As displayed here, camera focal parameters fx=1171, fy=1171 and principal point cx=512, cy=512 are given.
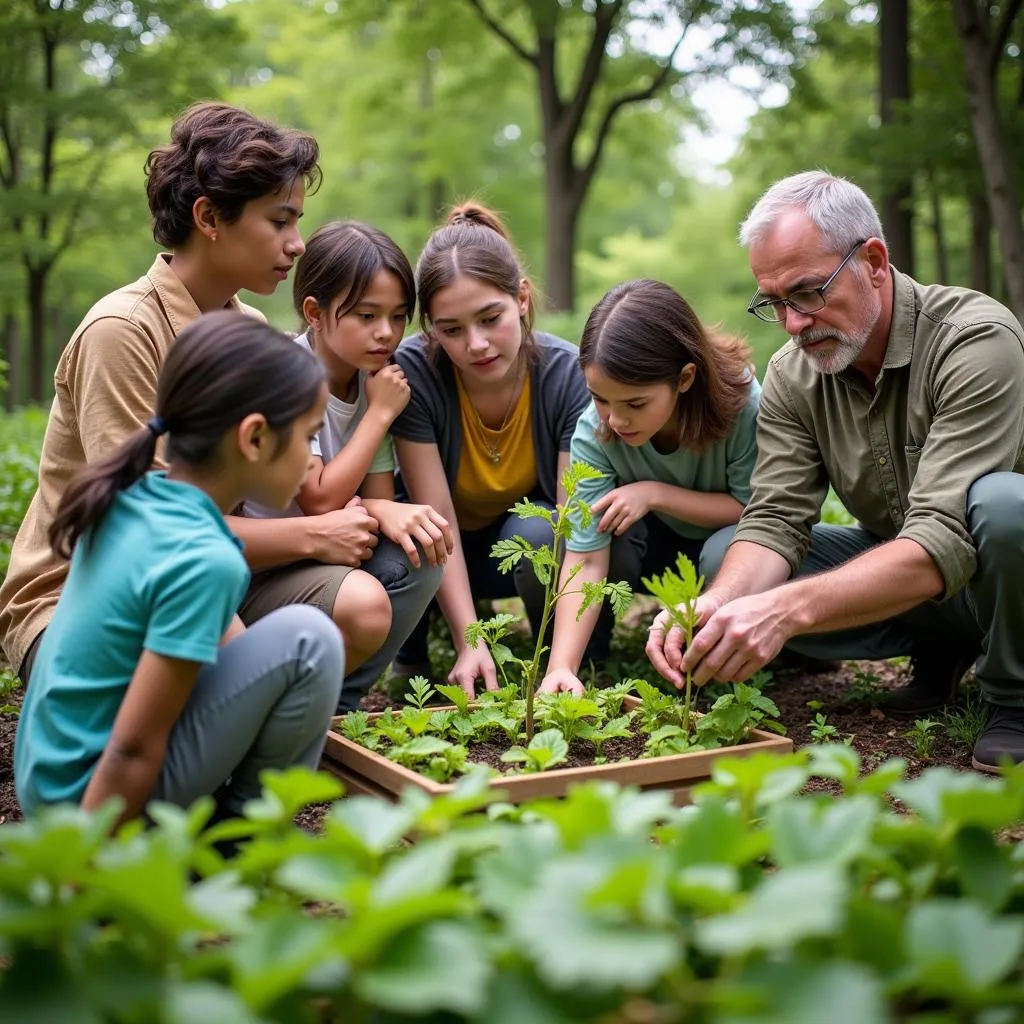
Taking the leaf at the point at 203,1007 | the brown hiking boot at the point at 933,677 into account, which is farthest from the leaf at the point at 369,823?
the brown hiking boot at the point at 933,677

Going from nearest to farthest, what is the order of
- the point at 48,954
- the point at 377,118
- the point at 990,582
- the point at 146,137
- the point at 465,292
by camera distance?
the point at 48,954 → the point at 990,582 → the point at 465,292 → the point at 146,137 → the point at 377,118

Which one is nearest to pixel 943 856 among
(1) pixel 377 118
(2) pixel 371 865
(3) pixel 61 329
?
(2) pixel 371 865

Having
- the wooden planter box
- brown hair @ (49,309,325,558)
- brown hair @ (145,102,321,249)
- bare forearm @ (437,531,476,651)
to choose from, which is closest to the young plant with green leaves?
the wooden planter box

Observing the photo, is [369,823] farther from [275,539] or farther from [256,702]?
[275,539]

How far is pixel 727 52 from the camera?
39.0 feet

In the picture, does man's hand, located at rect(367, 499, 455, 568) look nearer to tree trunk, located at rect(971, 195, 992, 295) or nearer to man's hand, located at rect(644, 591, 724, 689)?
man's hand, located at rect(644, 591, 724, 689)

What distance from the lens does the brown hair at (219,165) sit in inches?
111

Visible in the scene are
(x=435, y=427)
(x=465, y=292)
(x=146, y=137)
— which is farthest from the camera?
(x=146, y=137)

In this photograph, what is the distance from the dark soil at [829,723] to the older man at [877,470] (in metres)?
0.13

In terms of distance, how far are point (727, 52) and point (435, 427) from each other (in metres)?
9.69

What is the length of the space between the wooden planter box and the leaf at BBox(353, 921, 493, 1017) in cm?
98

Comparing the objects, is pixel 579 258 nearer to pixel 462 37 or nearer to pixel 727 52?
pixel 462 37

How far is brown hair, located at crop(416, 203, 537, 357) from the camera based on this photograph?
327cm

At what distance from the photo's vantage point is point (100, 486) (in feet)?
6.58
